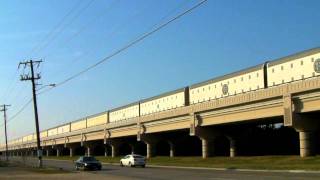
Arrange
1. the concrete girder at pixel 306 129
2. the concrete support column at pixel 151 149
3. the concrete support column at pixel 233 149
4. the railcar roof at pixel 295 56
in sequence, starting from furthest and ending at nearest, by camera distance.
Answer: the concrete support column at pixel 151 149 → the concrete support column at pixel 233 149 → the concrete girder at pixel 306 129 → the railcar roof at pixel 295 56

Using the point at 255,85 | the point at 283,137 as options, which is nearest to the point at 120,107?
the point at 283,137

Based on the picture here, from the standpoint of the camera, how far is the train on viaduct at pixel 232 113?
5344 centimetres

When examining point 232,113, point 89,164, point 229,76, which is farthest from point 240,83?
point 89,164

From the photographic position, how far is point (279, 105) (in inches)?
2227

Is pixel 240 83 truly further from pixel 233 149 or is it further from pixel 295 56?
pixel 233 149

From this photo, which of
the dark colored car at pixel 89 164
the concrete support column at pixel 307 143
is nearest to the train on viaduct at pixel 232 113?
the concrete support column at pixel 307 143

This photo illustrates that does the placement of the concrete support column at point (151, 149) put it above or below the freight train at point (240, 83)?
below

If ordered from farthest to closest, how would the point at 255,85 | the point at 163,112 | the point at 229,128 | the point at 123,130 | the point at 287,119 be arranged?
the point at 123,130, the point at 163,112, the point at 229,128, the point at 255,85, the point at 287,119

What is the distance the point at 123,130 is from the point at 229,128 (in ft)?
107

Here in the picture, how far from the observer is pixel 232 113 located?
213ft

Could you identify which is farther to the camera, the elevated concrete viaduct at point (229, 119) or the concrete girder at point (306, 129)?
the concrete girder at point (306, 129)

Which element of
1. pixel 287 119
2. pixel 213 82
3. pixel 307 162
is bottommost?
pixel 307 162

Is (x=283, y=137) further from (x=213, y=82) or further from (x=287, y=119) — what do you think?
(x=287, y=119)

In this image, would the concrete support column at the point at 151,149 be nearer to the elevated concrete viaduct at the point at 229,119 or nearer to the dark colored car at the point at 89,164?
the elevated concrete viaduct at the point at 229,119
